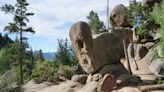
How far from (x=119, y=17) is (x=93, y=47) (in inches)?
424

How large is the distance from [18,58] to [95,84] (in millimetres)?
21337

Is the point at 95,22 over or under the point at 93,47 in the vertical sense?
over

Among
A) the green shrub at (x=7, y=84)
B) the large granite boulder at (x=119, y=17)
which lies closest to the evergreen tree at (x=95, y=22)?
the large granite boulder at (x=119, y=17)

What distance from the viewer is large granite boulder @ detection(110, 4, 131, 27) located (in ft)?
111

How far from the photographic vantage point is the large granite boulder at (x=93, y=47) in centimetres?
2389

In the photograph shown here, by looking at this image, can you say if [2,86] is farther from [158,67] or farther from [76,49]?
[158,67]

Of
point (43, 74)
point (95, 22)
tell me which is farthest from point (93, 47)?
point (95, 22)

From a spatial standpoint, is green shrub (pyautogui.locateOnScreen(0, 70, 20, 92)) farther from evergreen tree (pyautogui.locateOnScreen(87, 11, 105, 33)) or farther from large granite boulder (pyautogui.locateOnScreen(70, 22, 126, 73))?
evergreen tree (pyautogui.locateOnScreen(87, 11, 105, 33))

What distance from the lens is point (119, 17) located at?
34.4 meters

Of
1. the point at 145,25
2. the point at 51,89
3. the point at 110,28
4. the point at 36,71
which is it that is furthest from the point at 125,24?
the point at 51,89

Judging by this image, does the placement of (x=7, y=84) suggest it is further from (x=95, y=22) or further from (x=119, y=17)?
(x=95, y=22)

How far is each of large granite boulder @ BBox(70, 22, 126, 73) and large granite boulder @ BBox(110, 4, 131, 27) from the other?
30.4ft

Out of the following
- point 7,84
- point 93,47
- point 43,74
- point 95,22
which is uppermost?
point 95,22

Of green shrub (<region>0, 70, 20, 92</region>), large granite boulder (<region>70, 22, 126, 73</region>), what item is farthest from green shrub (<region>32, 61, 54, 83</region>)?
large granite boulder (<region>70, 22, 126, 73</region>)
